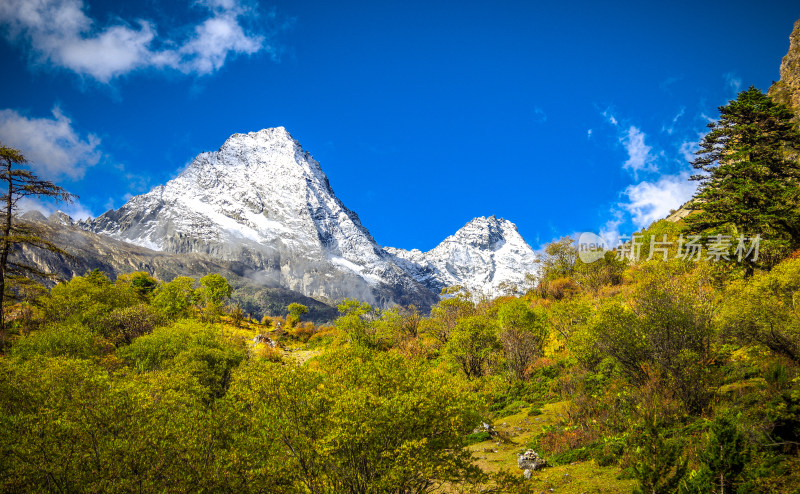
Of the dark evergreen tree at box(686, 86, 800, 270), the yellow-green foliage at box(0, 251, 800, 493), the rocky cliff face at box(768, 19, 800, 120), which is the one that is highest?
the rocky cliff face at box(768, 19, 800, 120)

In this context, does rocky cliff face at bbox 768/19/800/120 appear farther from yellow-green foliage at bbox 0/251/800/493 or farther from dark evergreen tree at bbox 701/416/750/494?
dark evergreen tree at bbox 701/416/750/494

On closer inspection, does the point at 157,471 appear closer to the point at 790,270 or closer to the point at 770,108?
the point at 790,270

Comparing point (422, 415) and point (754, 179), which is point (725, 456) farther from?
point (754, 179)

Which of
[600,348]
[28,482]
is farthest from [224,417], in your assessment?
[600,348]

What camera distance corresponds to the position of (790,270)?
57.9 ft

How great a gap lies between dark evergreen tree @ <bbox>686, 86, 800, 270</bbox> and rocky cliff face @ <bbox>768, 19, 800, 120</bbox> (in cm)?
3166

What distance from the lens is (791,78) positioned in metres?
58.3

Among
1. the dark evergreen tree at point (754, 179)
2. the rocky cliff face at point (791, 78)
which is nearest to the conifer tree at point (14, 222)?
the dark evergreen tree at point (754, 179)

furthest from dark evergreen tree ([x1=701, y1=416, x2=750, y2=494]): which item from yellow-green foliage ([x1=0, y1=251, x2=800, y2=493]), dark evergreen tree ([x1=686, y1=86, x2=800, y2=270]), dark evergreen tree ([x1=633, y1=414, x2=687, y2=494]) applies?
dark evergreen tree ([x1=686, y1=86, x2=800, y2=270])

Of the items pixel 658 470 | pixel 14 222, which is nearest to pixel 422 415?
pixel 658 470

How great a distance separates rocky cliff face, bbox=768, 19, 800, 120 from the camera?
5494cm

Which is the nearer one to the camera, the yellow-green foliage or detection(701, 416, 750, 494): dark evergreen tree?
detection(701, 416, 750, 494): dark evergreen tree

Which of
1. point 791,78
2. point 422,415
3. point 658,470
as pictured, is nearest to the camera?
point 658,470

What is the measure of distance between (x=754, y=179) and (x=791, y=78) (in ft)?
150
